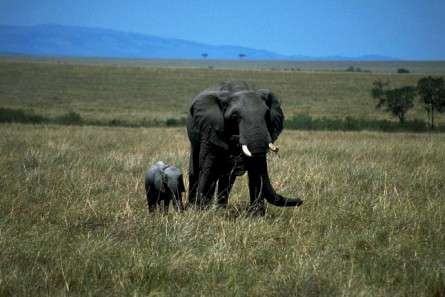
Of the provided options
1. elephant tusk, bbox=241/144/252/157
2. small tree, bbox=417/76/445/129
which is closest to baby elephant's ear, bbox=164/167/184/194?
elephant tusk, bbox=241/144/252/157

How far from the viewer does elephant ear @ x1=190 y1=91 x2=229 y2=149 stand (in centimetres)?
784

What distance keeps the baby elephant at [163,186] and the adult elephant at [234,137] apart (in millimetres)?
278

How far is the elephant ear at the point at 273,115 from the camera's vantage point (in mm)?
8047

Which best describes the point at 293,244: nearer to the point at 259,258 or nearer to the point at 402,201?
the point at 259,258

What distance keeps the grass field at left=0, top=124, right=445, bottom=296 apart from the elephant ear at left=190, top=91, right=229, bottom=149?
100cm

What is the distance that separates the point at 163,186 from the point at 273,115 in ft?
5.63

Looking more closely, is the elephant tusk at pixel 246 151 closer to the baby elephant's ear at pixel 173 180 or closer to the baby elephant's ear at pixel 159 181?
the baby elephant's ear at pixel 173 180

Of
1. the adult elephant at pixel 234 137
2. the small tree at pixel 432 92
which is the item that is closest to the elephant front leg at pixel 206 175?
the adult elephant at pixel 234 137

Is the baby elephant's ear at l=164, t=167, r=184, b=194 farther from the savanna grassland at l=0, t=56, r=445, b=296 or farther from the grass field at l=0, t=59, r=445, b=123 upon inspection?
the grass field at l=0, t=59, r=445, b=123

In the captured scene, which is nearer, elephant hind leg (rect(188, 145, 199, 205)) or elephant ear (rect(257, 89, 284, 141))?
elephant ear (rect(257, 89, 284, 141))

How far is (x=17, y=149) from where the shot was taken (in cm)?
1497

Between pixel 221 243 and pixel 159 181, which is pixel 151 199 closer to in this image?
pixel 159 181

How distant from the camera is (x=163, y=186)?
768cm

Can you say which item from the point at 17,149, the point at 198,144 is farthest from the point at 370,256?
the point at 17,149
